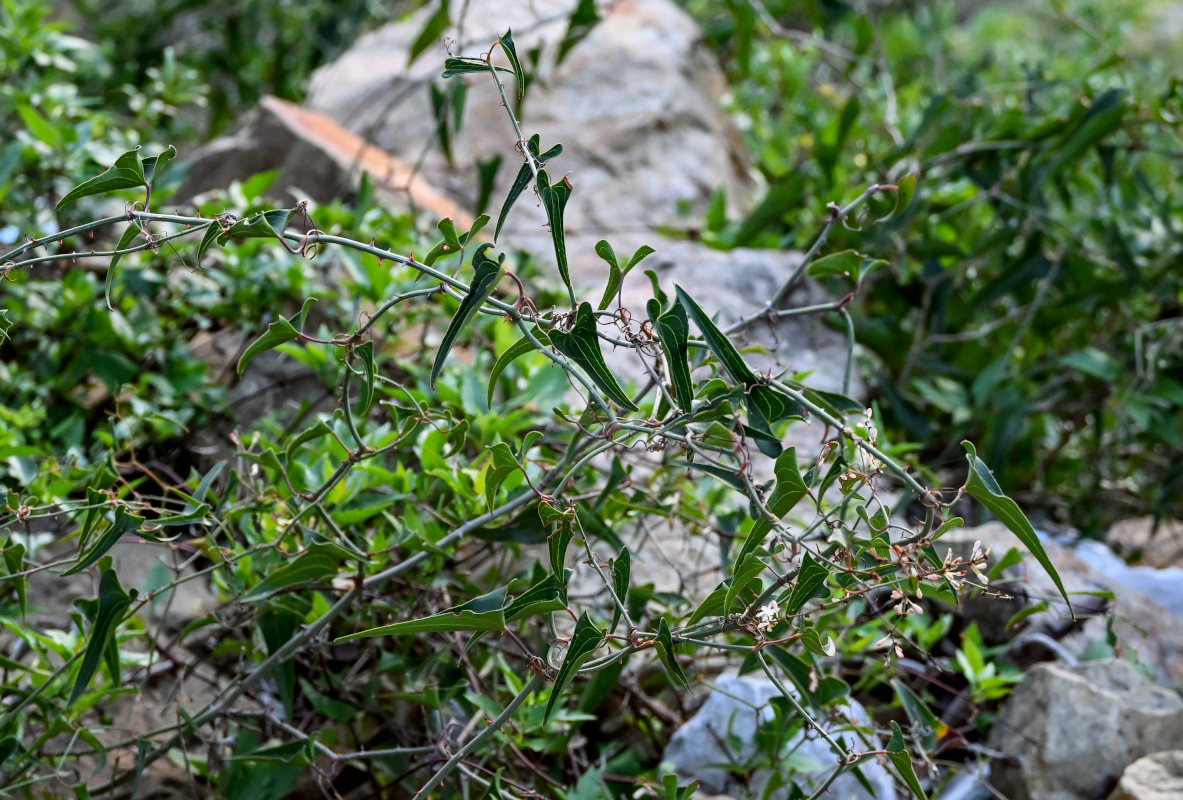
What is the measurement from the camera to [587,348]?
0.82m

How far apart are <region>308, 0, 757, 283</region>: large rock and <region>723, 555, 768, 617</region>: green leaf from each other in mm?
1646

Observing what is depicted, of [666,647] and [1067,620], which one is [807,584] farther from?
[1067,620]

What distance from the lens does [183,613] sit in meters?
1.43

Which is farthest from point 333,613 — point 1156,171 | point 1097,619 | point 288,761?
point 1156,171

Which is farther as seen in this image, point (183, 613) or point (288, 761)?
point (183, 613)

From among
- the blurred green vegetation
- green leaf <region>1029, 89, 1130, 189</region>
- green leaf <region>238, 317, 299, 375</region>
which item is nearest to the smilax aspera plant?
green leaf <region>238, 317, 299, 375</region>

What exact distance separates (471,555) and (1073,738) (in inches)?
32.8

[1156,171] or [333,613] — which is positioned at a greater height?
[333,613]

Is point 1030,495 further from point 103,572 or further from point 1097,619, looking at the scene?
point 103,572

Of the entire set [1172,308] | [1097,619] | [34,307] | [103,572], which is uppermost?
[103,572]

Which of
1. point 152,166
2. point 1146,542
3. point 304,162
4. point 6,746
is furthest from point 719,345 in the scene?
point 1146,542

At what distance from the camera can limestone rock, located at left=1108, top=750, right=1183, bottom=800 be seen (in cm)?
117

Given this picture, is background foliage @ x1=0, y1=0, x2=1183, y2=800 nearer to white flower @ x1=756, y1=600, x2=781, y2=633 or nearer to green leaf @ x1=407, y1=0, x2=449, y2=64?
white flower @ x1=756, y1=600, x2=781, y2=633

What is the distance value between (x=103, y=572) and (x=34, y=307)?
3.22 ft
